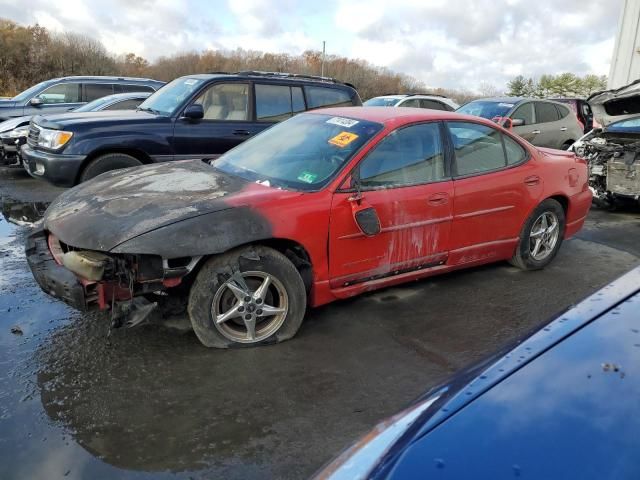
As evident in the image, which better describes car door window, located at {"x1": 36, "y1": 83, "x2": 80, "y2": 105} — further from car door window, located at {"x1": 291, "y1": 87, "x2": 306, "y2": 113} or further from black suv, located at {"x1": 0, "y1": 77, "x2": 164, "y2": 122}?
car door window, located at {"x1": 291, "y1": 87, "x2": 306, "y2": 113}

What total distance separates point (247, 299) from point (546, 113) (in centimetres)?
979

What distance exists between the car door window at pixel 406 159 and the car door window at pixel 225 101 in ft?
11.7

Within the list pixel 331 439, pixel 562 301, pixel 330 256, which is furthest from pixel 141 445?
pixel 562 301

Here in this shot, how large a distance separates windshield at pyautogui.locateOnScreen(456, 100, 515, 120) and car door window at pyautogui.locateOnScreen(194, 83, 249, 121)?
4952mm

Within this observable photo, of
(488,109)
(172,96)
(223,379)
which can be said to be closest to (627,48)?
(488,109)

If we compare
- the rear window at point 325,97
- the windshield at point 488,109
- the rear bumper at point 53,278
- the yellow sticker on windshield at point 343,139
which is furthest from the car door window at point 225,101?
the windshield at point 488,109

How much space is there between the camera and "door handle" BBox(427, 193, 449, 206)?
3.91m

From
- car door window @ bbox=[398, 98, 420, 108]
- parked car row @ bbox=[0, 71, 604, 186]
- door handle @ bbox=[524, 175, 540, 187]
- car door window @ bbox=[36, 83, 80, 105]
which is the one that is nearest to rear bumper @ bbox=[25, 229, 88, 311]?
parked car row @ bbox=[0, 71, 604, 186]

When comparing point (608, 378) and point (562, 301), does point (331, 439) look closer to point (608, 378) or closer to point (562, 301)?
point (608, 378)

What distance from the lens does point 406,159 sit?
3930 mm

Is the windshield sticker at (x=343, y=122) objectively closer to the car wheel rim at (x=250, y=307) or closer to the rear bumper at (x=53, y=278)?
the car wheel rim at (x=250, y=307)

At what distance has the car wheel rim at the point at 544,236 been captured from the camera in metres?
4.90

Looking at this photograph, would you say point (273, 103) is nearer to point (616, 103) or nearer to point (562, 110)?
point (616, 103)

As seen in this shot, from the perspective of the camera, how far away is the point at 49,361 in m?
3.14
